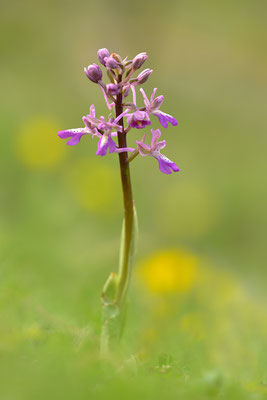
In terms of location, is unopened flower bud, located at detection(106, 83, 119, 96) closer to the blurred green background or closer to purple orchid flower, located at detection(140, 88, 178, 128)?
purple orchid flower, located at detection(140, 88, 178, 128)

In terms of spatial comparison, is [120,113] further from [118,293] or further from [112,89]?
[118,293]

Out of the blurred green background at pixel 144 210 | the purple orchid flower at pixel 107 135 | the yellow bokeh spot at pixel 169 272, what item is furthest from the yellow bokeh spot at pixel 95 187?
the purple orchid flower at pixel 107 135

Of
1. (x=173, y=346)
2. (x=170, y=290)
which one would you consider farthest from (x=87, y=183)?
(x=173, y=346)

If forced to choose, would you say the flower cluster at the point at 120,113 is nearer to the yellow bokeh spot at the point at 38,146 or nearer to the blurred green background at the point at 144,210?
the blurred green background at the point at 144,210

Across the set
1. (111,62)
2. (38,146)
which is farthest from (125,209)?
(38,146)

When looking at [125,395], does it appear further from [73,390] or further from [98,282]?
[98,282]
